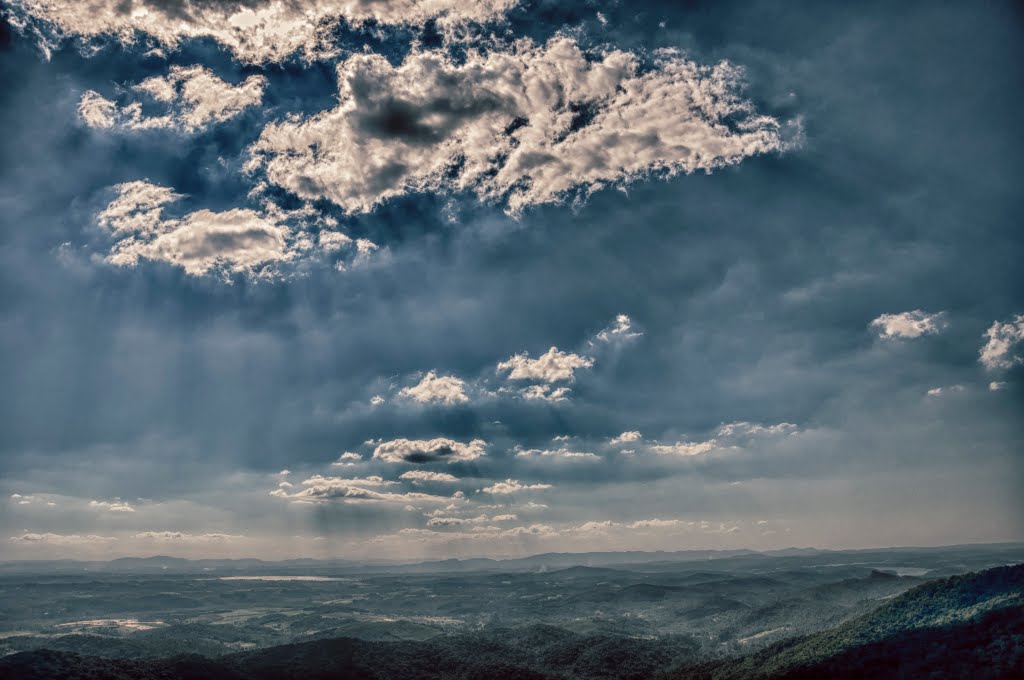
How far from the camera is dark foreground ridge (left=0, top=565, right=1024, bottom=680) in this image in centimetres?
8994

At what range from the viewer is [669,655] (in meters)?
157

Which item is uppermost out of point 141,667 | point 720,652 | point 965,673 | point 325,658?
point 965,673

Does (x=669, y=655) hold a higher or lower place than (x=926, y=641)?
lower

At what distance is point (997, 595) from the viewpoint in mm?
100875

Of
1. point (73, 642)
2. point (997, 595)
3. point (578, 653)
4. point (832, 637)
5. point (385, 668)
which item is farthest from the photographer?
point (73, 642)

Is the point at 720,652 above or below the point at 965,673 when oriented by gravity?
below

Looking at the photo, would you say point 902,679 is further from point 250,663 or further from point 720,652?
point 250,663

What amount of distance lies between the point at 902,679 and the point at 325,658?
129 meters

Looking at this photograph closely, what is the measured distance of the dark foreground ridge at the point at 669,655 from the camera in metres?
89.9

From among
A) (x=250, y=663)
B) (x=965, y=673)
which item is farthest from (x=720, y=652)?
(x=250, y=663)

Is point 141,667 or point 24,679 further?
point 141,667

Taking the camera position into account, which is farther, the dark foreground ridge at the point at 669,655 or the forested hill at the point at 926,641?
the dark foreground ridge at the point at 669,655

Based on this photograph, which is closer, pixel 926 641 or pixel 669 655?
pixel 926 641

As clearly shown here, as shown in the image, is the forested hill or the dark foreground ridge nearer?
the forested hill
